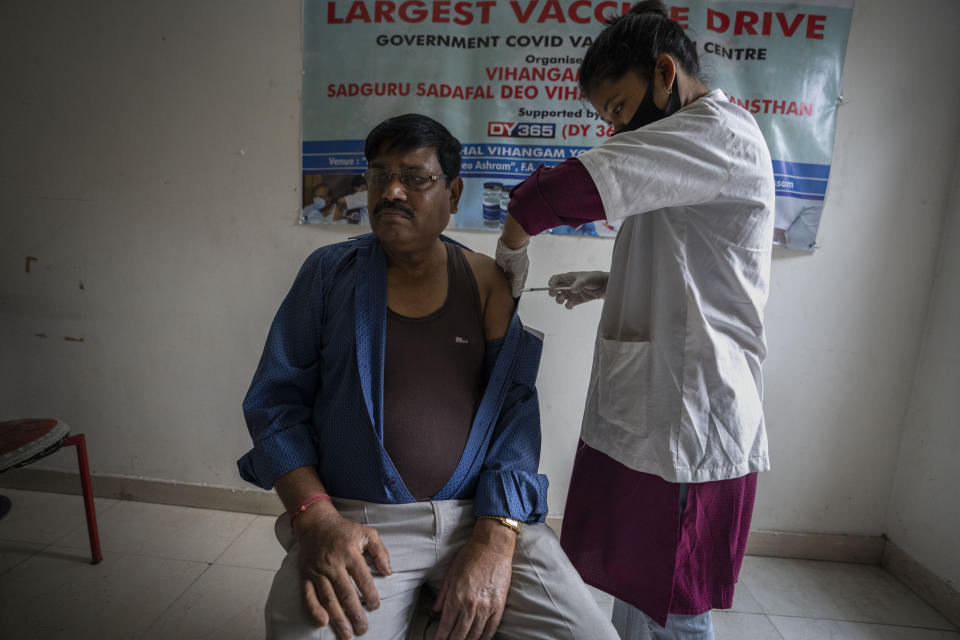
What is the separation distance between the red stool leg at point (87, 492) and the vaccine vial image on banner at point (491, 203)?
5.30ft

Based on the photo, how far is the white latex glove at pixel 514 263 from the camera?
105cm

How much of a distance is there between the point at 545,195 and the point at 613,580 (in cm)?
84

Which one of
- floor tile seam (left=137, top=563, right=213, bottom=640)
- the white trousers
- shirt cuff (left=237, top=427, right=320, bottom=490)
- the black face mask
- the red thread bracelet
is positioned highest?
the black face mask

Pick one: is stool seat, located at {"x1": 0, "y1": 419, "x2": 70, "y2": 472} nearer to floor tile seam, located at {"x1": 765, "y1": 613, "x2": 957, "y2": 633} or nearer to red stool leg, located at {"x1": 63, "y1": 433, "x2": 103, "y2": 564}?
red stool leg, located at {"x1": 63, "y1": 433, "x2": 103, "y2": 564}

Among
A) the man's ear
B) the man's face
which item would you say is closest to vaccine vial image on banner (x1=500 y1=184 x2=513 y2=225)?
the man's ear

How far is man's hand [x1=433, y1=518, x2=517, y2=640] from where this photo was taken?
2.85 ft

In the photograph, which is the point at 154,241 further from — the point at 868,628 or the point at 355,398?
the point at 868,628

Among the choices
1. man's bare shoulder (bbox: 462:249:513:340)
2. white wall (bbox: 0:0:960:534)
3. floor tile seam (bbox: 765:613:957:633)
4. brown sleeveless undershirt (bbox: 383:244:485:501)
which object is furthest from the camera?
white wall (bbox: 0:0:960:534)

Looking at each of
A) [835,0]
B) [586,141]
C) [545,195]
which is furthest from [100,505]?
[835,0]

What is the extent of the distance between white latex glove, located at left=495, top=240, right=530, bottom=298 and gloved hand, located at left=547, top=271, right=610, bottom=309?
109mm

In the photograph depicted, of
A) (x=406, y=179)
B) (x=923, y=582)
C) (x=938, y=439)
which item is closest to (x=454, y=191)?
(x=406, y=179)

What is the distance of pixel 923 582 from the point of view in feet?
5.82

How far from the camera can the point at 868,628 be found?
1.63 meters

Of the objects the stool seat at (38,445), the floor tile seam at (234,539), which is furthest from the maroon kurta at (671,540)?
the stool seat at (38,445)
